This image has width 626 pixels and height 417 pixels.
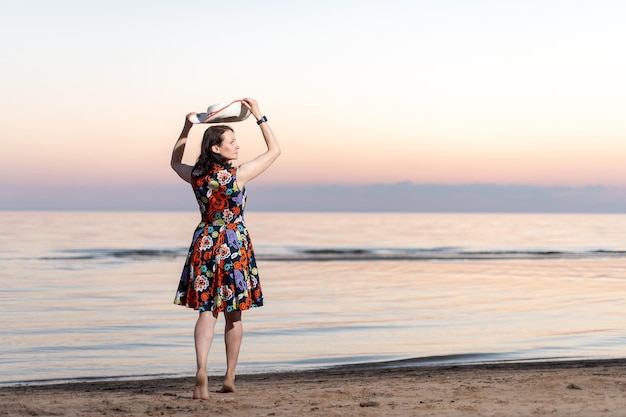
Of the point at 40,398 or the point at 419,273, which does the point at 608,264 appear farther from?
the point at 40,398

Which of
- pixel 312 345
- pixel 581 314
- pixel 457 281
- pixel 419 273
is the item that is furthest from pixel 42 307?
pixel 419 273

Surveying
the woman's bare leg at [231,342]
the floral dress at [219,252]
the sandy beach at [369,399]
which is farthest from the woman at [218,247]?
the sandy beach at [369,399]

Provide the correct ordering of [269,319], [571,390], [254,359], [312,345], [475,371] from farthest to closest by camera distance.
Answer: [269,319]
[312,345]
[254,359]
[475,371]
[571,390]

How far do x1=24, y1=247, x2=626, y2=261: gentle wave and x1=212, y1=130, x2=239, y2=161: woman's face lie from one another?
87.6ft

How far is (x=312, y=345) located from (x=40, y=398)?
5.27m

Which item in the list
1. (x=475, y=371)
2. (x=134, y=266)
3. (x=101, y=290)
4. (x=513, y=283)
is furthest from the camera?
(x=134, y=266)

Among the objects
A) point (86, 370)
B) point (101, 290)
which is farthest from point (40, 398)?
point (101, 290)

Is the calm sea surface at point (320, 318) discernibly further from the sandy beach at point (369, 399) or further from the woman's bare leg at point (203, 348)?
the woman's bare leg at point (203, 348)

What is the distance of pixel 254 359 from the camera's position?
1039 centimetres

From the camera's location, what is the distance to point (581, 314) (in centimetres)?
1489

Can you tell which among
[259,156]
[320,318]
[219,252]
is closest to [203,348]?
[219,252]

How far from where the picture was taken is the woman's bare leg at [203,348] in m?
6.30

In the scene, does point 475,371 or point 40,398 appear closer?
point 40,398

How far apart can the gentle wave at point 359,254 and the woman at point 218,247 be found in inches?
1047
